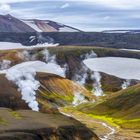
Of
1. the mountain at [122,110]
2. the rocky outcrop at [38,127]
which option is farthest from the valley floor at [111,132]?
the rocky outcrop at [38,127]

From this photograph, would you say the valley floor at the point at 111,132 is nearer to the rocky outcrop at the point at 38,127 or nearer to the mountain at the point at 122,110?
the mountain at the point at 122,110

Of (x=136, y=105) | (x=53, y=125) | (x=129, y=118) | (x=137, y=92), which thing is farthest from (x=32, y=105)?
(x=137, y=92)

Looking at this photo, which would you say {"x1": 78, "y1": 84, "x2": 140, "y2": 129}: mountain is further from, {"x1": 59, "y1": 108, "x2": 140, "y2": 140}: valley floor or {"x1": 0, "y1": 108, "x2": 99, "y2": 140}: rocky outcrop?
{"x1": 0, "y1": 108, "x2": 99, "y2": 140}: rocky outcrop

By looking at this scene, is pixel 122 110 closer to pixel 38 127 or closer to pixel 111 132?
pixel 111 132

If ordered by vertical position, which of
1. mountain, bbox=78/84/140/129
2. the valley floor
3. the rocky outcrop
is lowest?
mountain, bbox=78/84/140/129

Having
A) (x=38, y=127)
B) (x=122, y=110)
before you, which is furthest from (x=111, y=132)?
(x=38, y=127)

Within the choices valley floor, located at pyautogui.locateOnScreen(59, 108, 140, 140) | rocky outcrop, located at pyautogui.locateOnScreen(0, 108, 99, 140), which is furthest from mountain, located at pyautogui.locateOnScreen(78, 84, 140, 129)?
rocky outcrop, located at pyautogui.locateOnScreen(0, 108, 99, 140)

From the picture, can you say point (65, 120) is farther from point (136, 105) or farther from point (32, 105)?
point (136, 105)

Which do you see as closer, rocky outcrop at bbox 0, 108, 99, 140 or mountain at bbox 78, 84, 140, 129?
rocky outcrop at bbox 0, 108, 99, 140

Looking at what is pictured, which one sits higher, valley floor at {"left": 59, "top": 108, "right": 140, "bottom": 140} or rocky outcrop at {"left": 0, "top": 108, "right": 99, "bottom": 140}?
rocky outcrop at {"left": 0, "top": 108, "right": 99, "bottom": 140}
